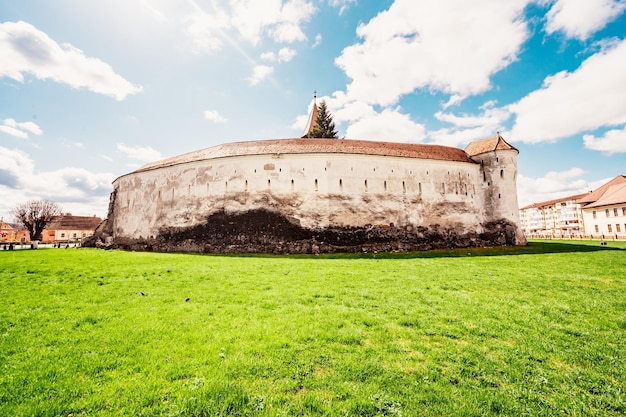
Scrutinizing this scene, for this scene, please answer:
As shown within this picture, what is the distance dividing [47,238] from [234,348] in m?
87.1

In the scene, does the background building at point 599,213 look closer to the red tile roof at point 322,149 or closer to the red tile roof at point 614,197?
the red tile roof at point 614,197

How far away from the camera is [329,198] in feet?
71.1

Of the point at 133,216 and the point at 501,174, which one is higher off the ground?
the point at 501,174

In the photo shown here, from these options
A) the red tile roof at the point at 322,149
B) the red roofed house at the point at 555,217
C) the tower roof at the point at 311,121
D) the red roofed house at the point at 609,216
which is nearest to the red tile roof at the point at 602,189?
the red roofed house at the point at 609,216

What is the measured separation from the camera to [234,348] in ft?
13.3

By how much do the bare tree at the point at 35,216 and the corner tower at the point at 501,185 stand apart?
67316 mm

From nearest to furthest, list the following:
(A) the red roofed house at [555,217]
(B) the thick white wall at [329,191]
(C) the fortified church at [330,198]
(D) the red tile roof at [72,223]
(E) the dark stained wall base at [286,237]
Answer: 1. (E) the dark stained wall base at [286,237]
2. (C) the fortified church at [330,198]
3. (B) the thick white wall at [329,191]
4. (D) the red tile roof at [72,223]
5. (A) the red roofed house at [555,217]

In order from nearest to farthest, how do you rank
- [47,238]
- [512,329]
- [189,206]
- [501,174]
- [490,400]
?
[490,400] → [512,329] → [189,206] → [501,174] → [47,238]

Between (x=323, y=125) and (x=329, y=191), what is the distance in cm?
1907

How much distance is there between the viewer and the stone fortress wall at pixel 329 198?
21391 millimetres

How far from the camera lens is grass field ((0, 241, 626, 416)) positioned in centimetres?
289

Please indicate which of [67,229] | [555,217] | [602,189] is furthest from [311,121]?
[555,217]

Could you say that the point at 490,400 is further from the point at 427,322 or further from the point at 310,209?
the point at 310,209

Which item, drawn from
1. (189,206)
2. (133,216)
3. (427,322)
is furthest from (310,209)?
(133,216)
